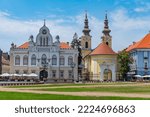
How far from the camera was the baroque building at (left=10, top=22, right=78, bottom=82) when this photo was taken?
100 metres

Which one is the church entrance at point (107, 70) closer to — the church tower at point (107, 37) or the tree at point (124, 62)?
the tree at point (124, 62)

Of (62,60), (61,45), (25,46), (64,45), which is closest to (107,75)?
(62,60)

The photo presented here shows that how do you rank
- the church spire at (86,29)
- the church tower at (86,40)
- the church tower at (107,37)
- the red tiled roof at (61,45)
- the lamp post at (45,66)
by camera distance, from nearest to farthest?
the lamp post at (45,66)
the red tiled roof at (61,45)
the church tower at (86,40)
the church spire at (86,29)
the church tower at (107,37)

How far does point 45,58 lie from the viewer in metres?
102

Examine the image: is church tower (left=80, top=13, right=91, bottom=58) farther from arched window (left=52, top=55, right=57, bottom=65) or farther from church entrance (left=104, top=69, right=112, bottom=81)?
arched window (left=52, top=55, right=57, bottom=65)

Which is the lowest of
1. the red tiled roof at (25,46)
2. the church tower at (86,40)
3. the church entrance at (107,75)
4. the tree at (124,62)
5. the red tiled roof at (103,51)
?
the church entrance at (107,75)

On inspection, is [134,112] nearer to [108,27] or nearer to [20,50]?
[20,50]

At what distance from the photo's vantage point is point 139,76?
98312 mm

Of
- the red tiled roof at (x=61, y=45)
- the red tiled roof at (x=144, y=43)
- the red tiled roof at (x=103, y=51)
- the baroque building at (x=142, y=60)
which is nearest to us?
the red tiled roof at (x=103, y=51)

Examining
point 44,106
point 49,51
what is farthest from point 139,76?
point 44,106

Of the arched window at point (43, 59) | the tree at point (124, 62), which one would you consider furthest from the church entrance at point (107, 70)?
the arched window at point (43, 59)

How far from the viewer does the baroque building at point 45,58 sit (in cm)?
10031

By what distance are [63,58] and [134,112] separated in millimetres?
85860

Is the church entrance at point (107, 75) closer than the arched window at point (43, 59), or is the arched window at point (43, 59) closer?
the arched window at point (43, 59)
